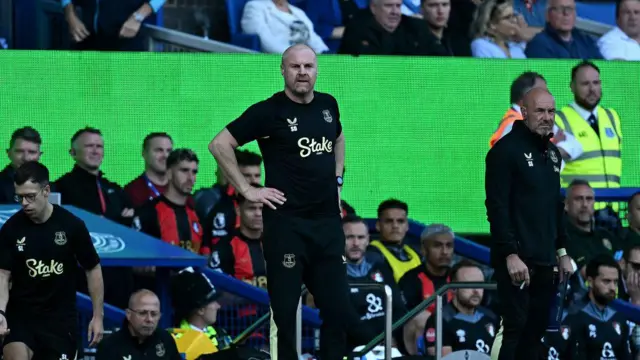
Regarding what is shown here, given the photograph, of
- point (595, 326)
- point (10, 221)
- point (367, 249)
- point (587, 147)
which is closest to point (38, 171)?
point (10, 221)

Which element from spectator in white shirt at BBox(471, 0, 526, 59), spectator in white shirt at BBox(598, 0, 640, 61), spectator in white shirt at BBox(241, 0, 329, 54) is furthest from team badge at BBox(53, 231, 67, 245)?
spectator in white shirt at BBox(598, 0, 640, 61)

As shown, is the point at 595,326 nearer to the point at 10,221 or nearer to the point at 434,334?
the point at 434,334

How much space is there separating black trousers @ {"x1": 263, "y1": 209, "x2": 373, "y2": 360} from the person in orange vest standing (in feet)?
8.04

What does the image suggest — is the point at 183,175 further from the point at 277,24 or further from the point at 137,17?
the point at 277,24

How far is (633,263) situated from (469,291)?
2148 mm

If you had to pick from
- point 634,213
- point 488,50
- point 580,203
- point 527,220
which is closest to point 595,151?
point 634,213

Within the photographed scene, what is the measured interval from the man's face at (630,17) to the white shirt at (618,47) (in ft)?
0.25

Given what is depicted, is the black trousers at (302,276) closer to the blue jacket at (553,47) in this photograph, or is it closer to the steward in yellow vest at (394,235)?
the steward in yellow vest at (394,235)

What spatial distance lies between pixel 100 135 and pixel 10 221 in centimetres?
328

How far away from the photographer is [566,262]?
11922 mm

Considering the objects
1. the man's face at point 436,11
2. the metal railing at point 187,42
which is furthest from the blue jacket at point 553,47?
the metal railing at point 187,42

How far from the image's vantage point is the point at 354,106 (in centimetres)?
1741

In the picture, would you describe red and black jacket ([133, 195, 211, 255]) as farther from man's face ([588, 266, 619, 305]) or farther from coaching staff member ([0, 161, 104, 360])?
man's face ([588, 266, 619, 305])

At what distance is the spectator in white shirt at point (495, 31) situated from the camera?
1762 centimetres
